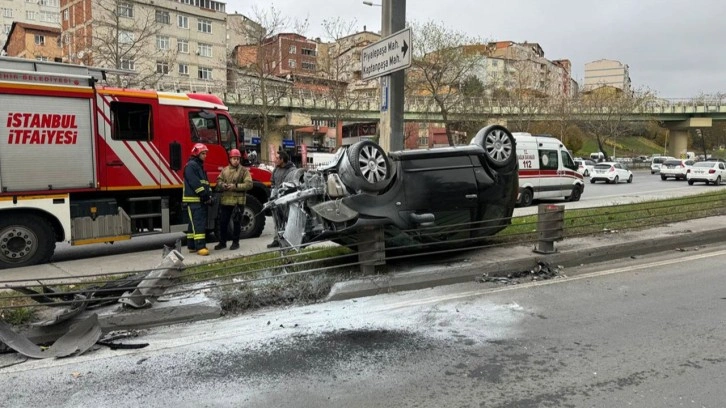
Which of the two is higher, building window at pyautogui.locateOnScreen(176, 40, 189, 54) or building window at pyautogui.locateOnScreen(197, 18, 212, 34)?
building window at pyautogui.locateOnScreen(197, 18, 212, 34)

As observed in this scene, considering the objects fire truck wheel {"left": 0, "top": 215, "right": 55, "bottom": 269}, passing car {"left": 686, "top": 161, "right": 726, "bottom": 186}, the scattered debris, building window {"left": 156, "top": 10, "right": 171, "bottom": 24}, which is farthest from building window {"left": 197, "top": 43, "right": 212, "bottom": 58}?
the scattered debris

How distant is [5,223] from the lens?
8109mm

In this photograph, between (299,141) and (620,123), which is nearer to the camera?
(620,123)

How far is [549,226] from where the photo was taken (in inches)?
278

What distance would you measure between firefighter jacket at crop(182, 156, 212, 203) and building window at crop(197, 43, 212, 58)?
64219 mm

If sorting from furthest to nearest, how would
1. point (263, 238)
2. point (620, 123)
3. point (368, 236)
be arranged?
point (620, 123) < point (263, 238) < point (368, 236)

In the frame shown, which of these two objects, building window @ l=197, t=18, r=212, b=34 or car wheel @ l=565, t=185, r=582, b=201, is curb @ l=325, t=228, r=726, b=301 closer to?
car wheel @ l=565, t=185, r=582, b=201

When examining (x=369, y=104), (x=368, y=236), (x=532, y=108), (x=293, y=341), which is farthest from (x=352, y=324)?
(x=532, y=108)

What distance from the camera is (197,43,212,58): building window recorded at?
223ft

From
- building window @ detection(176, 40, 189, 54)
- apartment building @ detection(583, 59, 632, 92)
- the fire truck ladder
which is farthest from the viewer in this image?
apartment building @ detection(583, 59, 632, 92)

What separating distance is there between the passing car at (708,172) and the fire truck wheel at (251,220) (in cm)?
3033

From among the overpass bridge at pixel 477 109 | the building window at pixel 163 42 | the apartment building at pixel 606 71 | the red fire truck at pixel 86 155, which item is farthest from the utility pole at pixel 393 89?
the apartment building at pixel 606 71

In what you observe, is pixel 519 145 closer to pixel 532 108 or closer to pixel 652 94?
pixel 532 108

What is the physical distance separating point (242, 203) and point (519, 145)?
38.6ft
